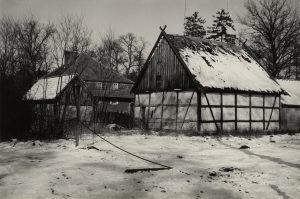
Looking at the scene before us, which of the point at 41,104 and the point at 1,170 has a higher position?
the point at 41,104

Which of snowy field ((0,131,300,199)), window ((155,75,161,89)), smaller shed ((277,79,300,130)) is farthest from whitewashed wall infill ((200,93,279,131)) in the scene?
snowy field ((0,131,300,199))

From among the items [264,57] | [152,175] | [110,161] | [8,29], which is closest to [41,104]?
[110,161]

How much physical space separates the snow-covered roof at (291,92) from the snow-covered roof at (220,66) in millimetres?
2297

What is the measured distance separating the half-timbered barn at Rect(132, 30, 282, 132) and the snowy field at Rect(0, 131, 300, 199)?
8708 mm

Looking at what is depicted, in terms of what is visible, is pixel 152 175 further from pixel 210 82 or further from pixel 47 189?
pixel 210 82

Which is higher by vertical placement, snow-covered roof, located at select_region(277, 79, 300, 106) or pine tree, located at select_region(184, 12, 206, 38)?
pine tree, located at select_region(184, 12, 206, 38)

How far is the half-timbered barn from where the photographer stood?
866 inches

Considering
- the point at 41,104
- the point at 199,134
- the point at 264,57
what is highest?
the point at 264,57

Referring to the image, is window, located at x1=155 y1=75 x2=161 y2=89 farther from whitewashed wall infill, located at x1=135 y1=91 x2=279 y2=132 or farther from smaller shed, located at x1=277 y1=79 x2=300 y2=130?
smaller shed, located at x1=277 y1=79 x2=300 y2=130

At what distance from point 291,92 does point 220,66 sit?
9.12 m

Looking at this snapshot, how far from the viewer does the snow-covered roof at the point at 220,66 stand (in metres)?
22.7

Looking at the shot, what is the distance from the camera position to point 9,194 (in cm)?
671

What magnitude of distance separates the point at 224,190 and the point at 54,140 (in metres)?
9.28

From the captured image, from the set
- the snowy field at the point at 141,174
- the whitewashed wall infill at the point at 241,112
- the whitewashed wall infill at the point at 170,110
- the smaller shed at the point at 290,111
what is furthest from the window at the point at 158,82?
the snowy field at the point at 141,174
